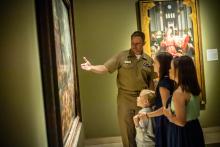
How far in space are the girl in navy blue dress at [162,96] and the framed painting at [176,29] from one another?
1919mm

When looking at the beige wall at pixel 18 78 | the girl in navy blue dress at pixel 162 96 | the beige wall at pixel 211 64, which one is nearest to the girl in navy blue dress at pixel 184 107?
the girl in navy blue dress at pixel 162 96

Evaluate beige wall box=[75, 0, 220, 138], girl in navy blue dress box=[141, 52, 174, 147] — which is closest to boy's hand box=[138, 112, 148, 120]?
girl in navy blue dress box=[141, 52, 174, 147]

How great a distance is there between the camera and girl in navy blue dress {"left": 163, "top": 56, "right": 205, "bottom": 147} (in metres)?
2.37

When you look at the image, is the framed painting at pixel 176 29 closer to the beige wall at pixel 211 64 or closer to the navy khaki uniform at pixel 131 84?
the beige wall at pixel 211 64

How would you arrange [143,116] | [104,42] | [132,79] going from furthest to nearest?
[104,42]
[132,79]
[143,116]

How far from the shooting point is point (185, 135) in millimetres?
2488

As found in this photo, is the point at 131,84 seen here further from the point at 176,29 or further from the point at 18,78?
the point at 18,78

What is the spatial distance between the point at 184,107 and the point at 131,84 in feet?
5.10

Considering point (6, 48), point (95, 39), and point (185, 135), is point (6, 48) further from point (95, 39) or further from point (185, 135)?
point (95, 39)

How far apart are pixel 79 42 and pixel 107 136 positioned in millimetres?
1449

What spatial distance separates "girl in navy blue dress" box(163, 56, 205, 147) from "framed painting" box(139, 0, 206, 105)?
2.32 metres

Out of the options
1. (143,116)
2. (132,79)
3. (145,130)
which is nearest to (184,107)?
(143,116)

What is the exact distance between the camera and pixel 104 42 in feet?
15.7

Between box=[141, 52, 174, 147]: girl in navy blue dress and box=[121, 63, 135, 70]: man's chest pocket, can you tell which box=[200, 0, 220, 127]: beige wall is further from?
box=[141, 52, 174, 147]: girl in navy blue dress
